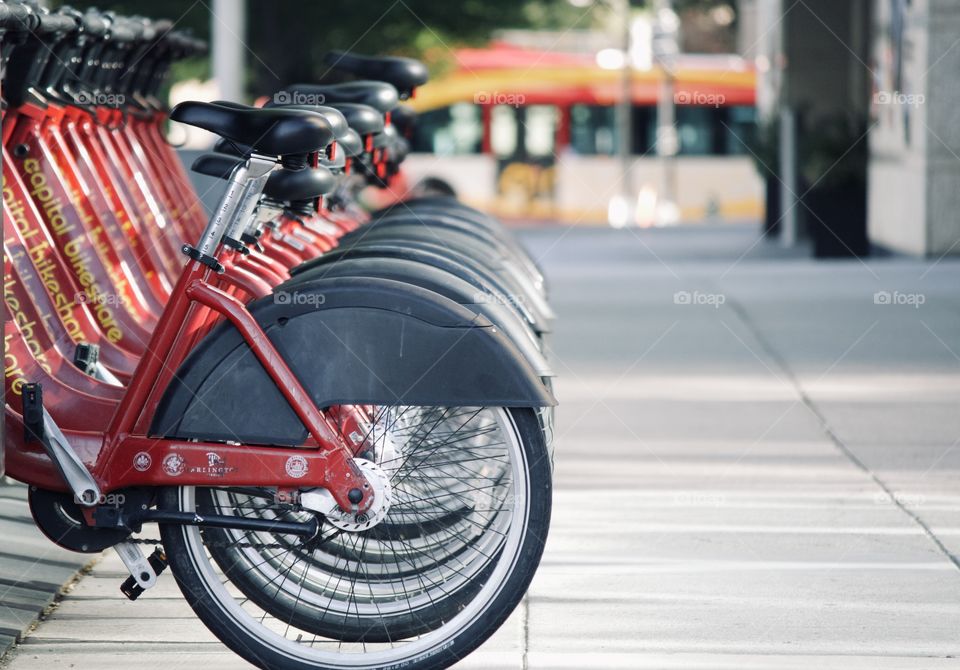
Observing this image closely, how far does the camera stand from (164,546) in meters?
3.70

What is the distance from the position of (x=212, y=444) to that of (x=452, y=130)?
2709 centimetres

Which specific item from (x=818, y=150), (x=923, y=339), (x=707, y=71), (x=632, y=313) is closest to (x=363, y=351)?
(x=923, y=339)

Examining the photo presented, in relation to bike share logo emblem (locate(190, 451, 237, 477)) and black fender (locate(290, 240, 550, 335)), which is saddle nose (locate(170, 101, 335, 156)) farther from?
bike share logo emblem (locate(190, 451, 237, 477))

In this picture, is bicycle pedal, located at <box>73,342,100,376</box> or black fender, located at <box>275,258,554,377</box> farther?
bicycle pedal, located at <box>73,342,100,376</box>

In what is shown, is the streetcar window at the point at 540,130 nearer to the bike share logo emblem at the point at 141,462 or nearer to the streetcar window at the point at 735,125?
the streetcar window at the point at 735,125

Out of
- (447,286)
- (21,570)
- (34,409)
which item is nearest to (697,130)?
(21,570)

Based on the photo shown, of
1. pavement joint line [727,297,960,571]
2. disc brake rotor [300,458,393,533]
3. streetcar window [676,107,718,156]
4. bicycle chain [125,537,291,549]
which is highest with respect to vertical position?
disc brake rotor [300,458,393,533]

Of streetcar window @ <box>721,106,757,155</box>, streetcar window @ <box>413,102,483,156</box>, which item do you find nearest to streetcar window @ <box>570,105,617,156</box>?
streetcar window @ <box>413,102,483,156</box>

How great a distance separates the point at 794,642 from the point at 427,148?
26957 millimetres

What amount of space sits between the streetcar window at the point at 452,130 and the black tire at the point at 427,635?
26901 mm

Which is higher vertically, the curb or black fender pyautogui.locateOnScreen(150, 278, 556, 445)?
black fender pyautogui.locateOnScreen(150, 278, 556, 445)

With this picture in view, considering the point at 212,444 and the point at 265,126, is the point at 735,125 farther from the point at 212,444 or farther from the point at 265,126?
the point at 212,444

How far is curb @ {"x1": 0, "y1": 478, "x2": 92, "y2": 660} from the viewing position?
427 cm

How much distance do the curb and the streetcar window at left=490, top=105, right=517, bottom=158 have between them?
85.6 ft
